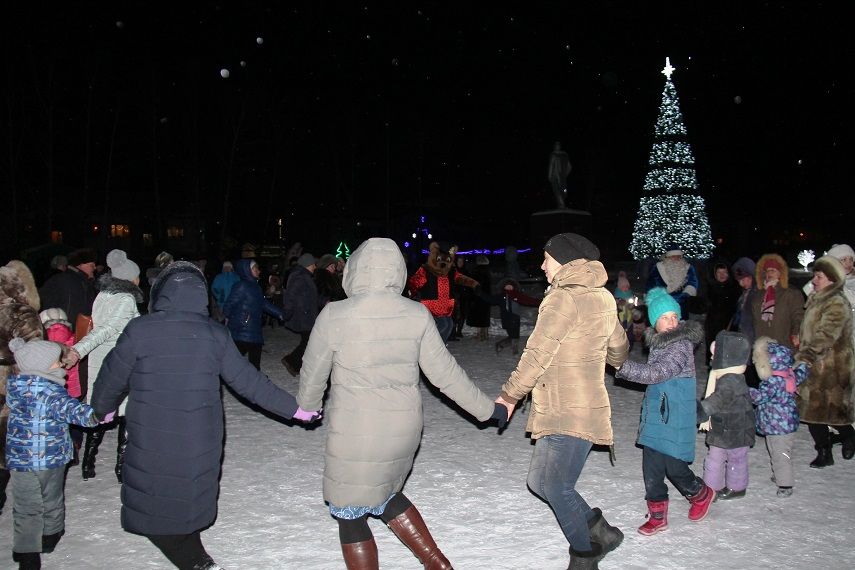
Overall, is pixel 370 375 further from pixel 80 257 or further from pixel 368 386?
pixel 80 257

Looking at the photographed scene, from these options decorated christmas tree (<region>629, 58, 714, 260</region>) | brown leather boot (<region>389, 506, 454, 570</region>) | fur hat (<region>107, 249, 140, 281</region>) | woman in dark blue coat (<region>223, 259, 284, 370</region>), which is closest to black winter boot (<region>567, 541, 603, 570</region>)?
brown leather boot (<region>389, 506, 454, 570</region>)

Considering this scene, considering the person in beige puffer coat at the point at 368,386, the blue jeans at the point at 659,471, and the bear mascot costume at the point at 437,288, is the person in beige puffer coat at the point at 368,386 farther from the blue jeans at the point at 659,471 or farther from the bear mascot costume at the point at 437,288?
the bear mascot costume at the point at 437,288

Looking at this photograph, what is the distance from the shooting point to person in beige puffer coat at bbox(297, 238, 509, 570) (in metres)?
3.31

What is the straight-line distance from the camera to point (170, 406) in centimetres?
337

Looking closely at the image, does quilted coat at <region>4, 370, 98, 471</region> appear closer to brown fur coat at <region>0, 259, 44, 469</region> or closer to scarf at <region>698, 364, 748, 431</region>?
brown fur coat at <region>0, 259, 44, 469</region>

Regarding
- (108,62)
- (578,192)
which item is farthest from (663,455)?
(578,192)

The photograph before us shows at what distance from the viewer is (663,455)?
14.7 ft

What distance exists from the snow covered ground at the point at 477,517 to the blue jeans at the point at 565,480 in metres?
0.38

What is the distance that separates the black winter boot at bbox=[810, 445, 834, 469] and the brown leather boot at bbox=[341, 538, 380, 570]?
4317 mm

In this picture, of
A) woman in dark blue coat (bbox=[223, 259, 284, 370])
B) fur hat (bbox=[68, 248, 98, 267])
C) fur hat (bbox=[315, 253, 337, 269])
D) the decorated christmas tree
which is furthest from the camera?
the decorated christmas tree

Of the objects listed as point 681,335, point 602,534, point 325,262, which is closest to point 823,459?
point 681,335

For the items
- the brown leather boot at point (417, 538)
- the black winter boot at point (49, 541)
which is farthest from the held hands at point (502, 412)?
the black winter boot at point (49, 541)

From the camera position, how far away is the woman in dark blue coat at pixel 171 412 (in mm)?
3344

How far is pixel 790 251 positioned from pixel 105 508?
5299 cm
